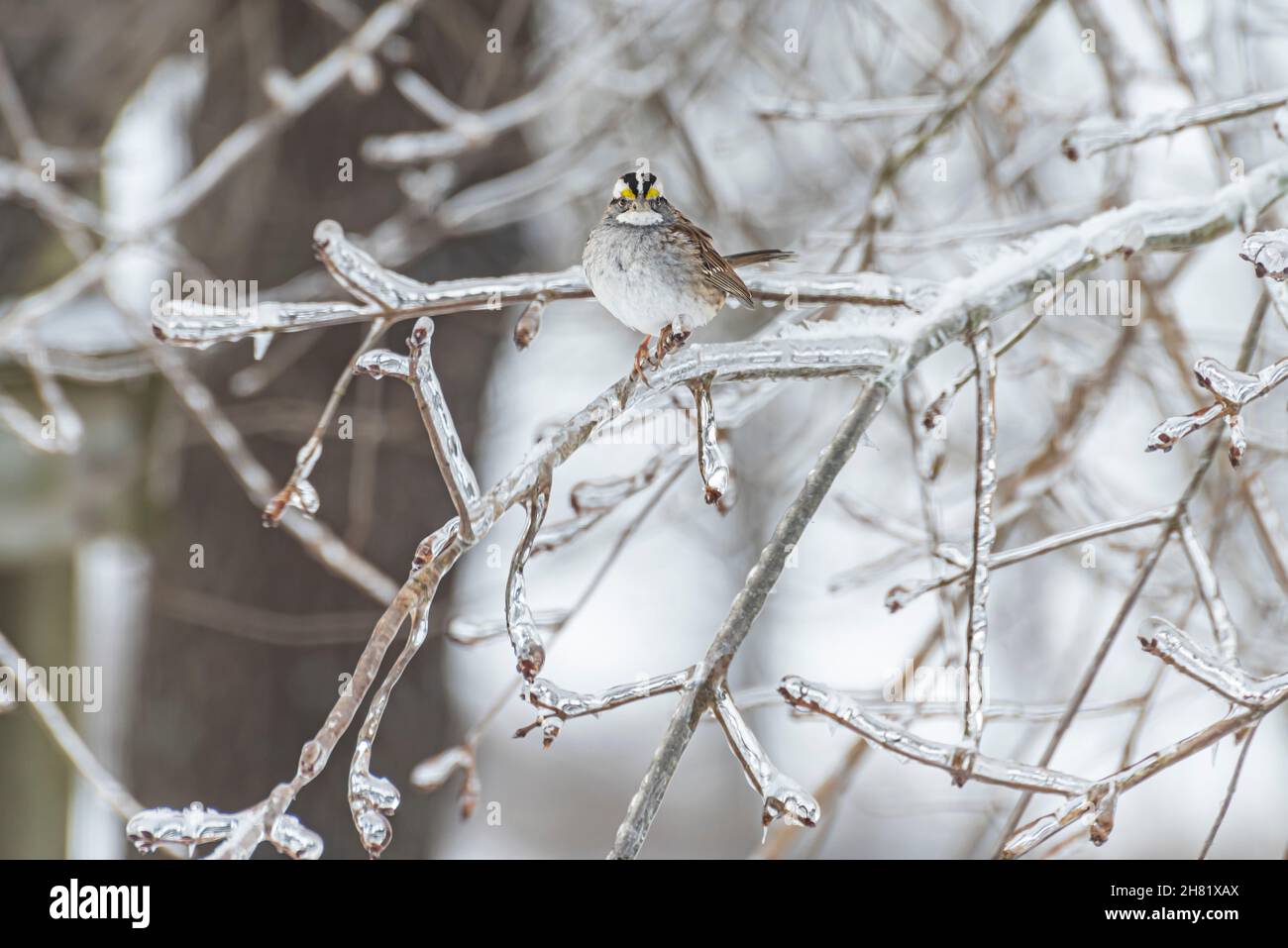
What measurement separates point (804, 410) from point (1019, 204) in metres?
3.14

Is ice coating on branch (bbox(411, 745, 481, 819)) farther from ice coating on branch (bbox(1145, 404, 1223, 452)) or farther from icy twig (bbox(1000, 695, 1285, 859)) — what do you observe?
ice coating on branch (bbox(1145, 404, 1223, 452))

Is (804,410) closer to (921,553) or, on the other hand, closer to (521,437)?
(521,437)

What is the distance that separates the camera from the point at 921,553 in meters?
2.37

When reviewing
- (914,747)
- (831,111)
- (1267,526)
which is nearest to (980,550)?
(914,747)

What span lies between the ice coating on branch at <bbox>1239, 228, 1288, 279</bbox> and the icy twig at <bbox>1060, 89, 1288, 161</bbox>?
298 mm

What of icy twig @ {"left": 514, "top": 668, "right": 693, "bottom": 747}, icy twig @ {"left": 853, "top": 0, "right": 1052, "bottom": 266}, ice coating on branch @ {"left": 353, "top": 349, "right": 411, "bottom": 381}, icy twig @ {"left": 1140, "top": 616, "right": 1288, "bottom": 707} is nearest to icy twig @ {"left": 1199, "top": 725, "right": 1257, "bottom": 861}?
icy twig @ {"left": 1140, "top": 616, "right": 1288, "bottom": 707}

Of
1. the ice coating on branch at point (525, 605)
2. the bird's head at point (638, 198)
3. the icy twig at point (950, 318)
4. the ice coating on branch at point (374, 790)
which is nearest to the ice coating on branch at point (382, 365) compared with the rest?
the ice coating on branch at point (525, 605)

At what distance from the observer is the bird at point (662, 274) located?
67.8 inches

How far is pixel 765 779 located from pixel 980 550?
0.32 meters

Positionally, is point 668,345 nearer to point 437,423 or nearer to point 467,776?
point 437,423

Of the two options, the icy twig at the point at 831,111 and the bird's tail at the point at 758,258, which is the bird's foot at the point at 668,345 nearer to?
the bird's tail at the point at 758,258

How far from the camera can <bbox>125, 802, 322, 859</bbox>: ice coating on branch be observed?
0.98m

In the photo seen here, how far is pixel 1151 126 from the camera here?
1541 millimetres
